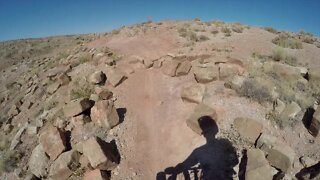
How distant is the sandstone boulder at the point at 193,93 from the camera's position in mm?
12070

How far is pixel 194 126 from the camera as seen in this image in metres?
10.7

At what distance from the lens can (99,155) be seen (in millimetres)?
9555

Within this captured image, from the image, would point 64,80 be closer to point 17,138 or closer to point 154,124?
point 17,138

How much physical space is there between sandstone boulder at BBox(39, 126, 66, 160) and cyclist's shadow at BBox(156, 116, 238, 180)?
4191 mm

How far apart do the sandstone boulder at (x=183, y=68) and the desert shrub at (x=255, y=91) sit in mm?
2983

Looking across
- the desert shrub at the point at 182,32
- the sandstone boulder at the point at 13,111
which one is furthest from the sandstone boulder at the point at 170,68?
the sandstone boulder at the point at 13,111

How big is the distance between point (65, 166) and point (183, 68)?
7352 millimetres

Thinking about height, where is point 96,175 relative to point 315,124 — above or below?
below

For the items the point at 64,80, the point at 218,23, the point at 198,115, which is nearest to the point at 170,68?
the point at 198,115

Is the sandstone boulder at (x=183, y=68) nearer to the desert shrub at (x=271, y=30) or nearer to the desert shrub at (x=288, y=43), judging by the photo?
the desert shrub at (x=288, y=43)

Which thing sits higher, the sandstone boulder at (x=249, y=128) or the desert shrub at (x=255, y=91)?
the desert shrub at (x=255, y=91)

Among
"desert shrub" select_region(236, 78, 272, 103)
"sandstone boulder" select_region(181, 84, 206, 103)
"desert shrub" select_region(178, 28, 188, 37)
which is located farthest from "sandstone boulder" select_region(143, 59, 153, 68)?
"desert shrub" select_region(178, 28, 188, 37)

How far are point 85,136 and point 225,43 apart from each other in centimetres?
1111

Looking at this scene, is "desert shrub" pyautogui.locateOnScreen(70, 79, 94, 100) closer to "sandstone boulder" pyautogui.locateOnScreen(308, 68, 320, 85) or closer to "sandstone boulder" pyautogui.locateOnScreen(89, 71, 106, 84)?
"sandstone boulder" pyautogui.locateOnScreen(89, 71, 106, 84)
